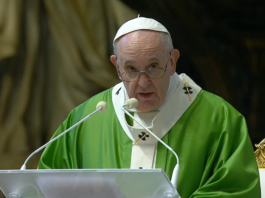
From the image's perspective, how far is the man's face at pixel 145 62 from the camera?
349 cm

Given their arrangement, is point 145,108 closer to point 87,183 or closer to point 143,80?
point 143,80

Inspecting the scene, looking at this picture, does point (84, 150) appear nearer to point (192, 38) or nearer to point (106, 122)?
point (106, 122)

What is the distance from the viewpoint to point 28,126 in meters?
5.80

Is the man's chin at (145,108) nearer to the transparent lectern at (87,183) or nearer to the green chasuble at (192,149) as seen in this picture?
the green chasuble at (192,149)

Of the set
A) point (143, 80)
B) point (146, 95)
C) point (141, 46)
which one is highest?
point (141, 46)

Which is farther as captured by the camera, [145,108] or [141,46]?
[145,108]

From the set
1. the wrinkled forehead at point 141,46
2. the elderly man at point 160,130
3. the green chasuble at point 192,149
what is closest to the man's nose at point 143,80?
the elderly man at point 160,130

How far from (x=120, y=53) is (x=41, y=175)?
47.7 inches

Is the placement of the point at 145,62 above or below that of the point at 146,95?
above

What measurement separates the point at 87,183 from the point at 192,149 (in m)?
1.11

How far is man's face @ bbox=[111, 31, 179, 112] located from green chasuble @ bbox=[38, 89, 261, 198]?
0.27 m

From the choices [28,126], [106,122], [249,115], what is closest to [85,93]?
[28,126]

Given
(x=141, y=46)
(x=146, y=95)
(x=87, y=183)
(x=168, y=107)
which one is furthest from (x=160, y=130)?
(x=87, y=183)

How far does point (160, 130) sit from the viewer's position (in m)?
3.69
